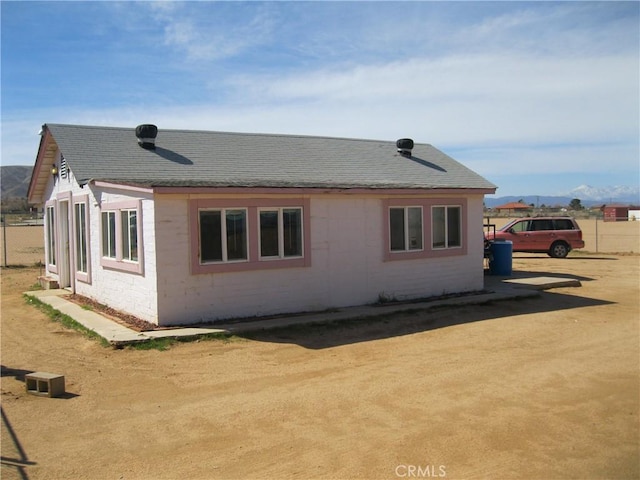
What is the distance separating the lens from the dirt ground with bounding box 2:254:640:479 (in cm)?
541

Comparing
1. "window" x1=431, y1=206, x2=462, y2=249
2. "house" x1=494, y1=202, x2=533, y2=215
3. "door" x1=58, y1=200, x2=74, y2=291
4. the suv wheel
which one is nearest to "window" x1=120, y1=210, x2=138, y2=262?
"door" x1=58, y1=200, x2=74, y2=291

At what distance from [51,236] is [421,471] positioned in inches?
577

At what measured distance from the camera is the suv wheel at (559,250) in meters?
25.5

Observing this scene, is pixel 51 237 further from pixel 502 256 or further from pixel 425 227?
pixel 502 256

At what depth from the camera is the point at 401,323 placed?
38.0 feet

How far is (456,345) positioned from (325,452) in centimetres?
485

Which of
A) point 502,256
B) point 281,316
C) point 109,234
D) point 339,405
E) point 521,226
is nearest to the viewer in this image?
point 339,405

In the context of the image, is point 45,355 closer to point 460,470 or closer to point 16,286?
point 460,470

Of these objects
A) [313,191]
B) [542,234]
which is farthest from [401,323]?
[542,234]

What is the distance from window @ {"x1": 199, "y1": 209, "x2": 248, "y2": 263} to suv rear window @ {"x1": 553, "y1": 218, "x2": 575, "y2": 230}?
18.4 metres

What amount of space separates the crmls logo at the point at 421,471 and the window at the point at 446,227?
937 cm

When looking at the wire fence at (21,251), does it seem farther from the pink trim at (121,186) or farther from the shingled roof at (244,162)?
the pink trim at (121,186)

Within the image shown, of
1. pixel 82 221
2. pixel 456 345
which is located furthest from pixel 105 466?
pixel 82 221

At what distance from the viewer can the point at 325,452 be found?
560 cm
